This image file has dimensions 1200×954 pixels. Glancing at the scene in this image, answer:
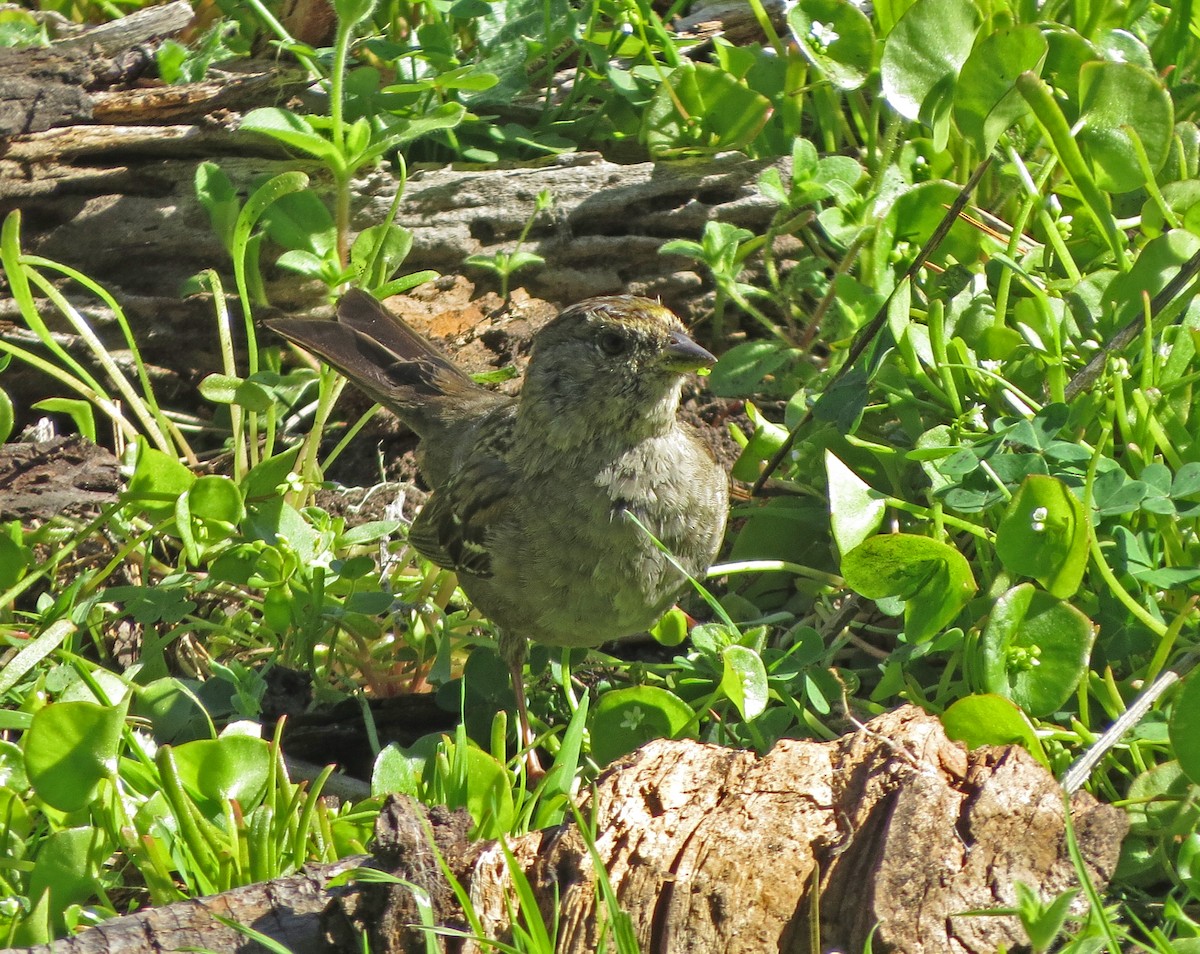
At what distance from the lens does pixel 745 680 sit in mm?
3342

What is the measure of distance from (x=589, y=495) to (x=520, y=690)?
650mm

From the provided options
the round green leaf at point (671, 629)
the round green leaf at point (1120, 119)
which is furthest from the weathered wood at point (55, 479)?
the round green leaf at point (1120, 119)

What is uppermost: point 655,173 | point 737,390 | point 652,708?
point 655,173

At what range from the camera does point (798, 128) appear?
503 cm

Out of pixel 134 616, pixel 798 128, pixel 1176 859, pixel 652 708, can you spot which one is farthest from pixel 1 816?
pixel 798 128

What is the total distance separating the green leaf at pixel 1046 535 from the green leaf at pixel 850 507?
1.46ft

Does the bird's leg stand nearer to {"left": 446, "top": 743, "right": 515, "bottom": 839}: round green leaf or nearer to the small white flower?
{"left": 446, "top": 743, "right": 515, "bottom": 839}: round green leaf

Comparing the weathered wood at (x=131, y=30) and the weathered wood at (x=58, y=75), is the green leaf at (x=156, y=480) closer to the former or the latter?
the weathered wood at (x=58, y=75)

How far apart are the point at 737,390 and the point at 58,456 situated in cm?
234

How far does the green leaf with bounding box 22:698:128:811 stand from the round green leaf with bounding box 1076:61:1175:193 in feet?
10.2

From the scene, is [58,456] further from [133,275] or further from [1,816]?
[1,816]

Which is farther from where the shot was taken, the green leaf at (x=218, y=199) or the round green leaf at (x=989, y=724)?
the green leaf at (x=218, y=199)

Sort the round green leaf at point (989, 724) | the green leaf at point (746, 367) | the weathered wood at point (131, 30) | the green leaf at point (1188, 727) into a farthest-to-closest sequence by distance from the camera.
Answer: the weathered wood at point (131, 30) → the green leaf at point (746, 367) → the round green leaf at point (989, 724) → the green leaf at point (1188, 727)

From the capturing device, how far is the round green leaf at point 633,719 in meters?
3.51
